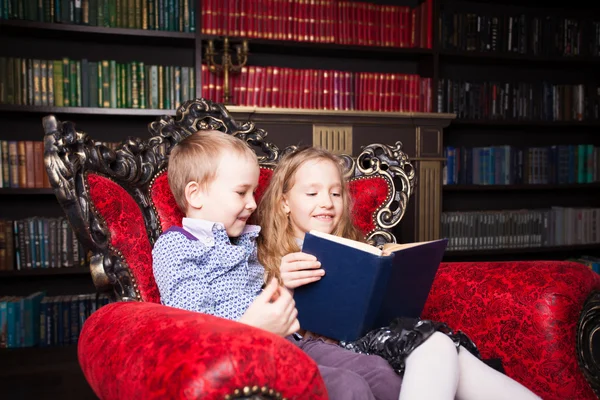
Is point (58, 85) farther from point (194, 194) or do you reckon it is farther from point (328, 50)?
point (194, 194)

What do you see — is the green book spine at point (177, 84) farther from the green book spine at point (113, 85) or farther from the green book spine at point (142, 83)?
the green book spine at point (113, 85)

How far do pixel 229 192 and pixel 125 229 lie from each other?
0.25 metres

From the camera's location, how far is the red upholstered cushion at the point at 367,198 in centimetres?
165

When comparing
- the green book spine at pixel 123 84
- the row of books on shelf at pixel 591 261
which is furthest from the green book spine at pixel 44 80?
the row of books on shelf at pixel 591 261

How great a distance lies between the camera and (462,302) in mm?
1410

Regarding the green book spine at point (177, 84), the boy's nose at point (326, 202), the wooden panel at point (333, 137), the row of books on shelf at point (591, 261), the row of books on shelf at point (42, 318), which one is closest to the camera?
the boy's nose at point (326, 202)

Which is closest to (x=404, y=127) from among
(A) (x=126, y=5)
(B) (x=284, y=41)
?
(B) (x=284, y=41)

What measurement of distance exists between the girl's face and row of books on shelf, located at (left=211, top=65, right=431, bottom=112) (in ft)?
5.33

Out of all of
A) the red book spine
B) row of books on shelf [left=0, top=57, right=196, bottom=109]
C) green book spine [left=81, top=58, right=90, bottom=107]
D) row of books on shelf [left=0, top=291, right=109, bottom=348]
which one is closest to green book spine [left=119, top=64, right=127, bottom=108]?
row of books on shelf [left=0, top=57, right=196, bottom=109]

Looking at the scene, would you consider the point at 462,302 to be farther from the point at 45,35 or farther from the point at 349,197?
the point at 45,35

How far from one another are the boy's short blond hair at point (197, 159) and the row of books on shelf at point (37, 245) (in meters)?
1.76

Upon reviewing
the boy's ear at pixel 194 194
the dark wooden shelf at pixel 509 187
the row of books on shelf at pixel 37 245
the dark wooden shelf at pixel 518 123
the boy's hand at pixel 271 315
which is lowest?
the row of books on shelf at pixel 37 245

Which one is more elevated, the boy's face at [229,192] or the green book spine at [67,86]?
the green book spine at [67,86]

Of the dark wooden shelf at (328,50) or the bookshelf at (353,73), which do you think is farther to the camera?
the dark wooden shelf at (328,50)
